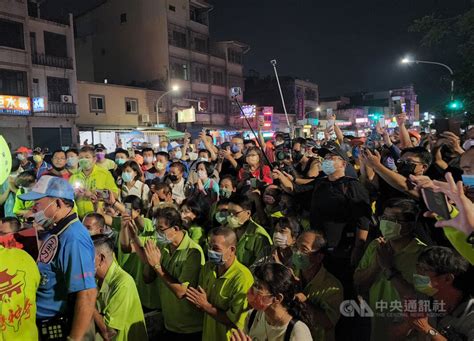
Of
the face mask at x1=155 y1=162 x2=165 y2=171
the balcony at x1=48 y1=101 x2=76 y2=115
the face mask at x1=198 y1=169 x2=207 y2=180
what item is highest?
the balcony at x1=48 y1=101 x2=76 y2=115

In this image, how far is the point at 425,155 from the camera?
4.59 metres

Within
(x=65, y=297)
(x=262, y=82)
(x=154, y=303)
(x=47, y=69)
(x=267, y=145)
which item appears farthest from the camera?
(x=262, y=82)

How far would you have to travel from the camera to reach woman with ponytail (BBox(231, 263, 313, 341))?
2.75 metres

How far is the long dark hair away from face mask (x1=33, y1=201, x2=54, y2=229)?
1708 millimetres

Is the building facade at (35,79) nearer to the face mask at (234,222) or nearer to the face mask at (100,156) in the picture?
the face mask at (100,156)

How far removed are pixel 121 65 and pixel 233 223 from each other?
35753 millimetres

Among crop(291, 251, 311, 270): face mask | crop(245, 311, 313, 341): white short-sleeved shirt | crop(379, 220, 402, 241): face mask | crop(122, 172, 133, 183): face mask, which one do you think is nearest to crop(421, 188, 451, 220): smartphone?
crop(379, 220, 402, 241): face mask

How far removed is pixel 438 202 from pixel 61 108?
2855 centimetres

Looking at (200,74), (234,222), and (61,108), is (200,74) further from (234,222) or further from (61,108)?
(234,222)

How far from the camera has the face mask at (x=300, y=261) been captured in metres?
3.71

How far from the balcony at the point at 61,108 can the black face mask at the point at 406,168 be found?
2682cm

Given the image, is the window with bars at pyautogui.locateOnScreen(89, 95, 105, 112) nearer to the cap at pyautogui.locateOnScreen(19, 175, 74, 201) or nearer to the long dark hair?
the cap at pyautogui.locateOnScreen(19, 175, 74, 201)

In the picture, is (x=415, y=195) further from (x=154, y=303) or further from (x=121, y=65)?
(x=121, y=65)

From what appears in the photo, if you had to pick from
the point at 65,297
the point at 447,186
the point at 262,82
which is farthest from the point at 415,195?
the point at 262,82
